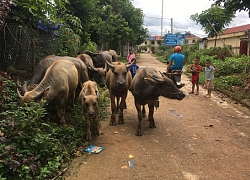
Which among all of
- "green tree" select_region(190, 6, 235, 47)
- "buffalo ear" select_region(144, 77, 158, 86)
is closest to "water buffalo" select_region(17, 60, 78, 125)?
"buffalo ear" select_region(144, 77, 158, 86)

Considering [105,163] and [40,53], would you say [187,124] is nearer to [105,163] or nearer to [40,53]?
[105,163]

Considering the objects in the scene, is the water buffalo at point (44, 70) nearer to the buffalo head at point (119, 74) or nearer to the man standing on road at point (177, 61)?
the buffalo head at point (119, 74)

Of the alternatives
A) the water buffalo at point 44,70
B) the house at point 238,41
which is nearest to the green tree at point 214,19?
the house at point 238,41

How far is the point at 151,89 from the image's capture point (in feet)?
19.6

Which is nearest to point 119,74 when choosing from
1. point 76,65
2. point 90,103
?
point 90,103

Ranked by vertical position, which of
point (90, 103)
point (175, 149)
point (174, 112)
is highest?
point (90, 103)

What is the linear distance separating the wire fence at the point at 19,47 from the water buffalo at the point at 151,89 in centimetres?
339

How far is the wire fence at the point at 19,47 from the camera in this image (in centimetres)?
676

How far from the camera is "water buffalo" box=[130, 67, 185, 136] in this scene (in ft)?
18.7

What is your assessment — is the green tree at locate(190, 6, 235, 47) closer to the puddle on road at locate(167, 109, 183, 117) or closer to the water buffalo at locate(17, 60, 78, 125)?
the puddle on road at locate(167, 109, 183, 117)

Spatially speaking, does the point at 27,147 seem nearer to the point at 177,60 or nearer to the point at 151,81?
the point at 151,81

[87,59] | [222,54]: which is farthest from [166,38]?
[87,59]

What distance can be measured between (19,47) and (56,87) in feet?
8.05

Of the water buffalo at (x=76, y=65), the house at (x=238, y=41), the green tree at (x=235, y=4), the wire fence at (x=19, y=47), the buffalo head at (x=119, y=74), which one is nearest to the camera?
the water buffalo at (x=76, y=65)
